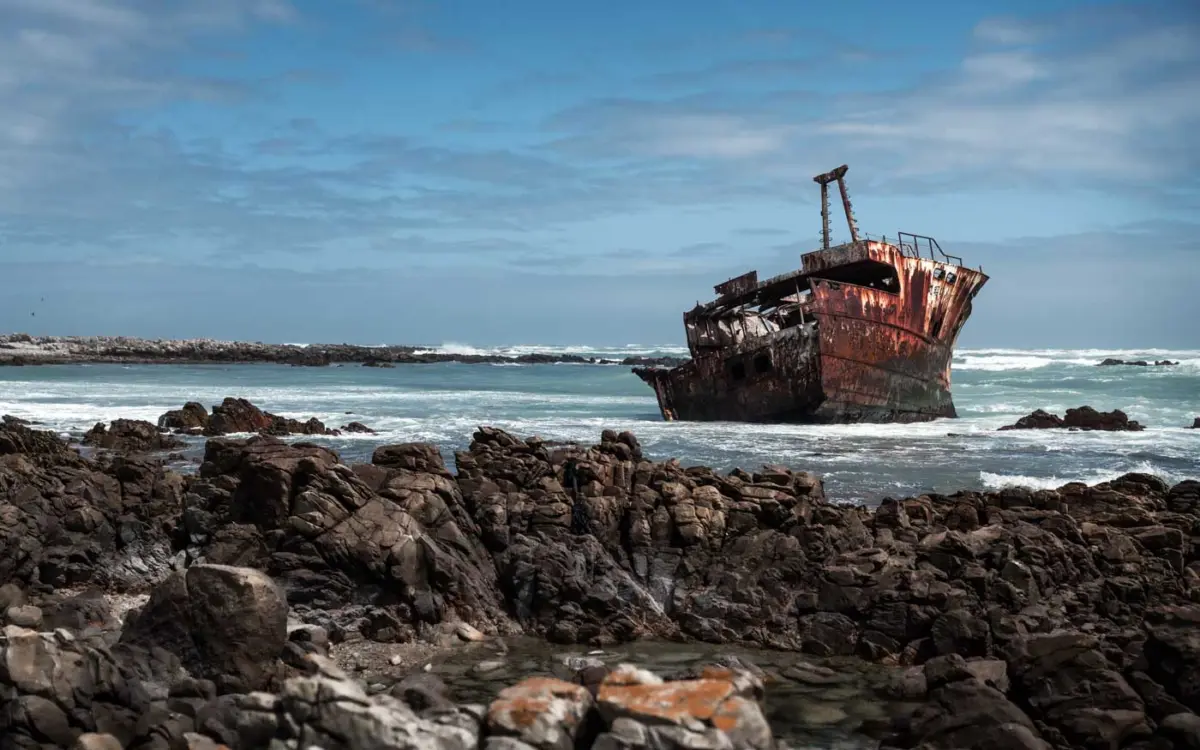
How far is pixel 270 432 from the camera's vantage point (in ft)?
89.0

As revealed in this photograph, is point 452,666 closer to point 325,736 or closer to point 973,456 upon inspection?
point 325,736

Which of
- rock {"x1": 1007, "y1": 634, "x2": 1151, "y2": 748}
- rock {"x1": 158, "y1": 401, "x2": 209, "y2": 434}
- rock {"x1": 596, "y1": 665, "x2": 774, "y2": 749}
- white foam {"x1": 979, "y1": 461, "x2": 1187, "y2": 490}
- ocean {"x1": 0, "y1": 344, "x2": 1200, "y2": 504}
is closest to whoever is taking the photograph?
rock {"x1": 596, "y1": 665, "x2": 774, "y2": 749}

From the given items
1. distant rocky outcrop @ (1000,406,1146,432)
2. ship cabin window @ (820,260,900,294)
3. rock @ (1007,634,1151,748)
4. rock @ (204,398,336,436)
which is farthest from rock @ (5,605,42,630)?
distant rocky outcrop @ (1000,406,1146,432)

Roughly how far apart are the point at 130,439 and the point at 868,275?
20.4m

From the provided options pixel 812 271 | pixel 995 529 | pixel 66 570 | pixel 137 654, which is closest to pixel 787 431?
pixel 812 271

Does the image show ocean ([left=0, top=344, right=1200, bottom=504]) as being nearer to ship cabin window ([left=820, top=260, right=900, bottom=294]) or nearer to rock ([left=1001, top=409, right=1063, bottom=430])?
rock ([left=1001, top=409, right=1063, bottom=430])

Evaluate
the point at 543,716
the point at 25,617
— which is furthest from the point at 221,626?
the point at 543,716

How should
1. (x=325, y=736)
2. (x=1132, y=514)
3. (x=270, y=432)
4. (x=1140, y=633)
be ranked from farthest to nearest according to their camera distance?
(x=270, y=432), (x=1132, y=514), (x=1140, y=633), (x=325, y=736)

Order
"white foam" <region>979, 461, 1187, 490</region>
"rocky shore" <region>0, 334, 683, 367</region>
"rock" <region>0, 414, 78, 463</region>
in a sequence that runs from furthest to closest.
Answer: "rocky shore" <region>0, 334, 683, 367</region>
"white foam" <region>979, 461, 1187, 490</region>
"rock" <region>0, 414, 78, 463</region>

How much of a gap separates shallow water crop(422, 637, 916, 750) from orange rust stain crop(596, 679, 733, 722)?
2.06 metres

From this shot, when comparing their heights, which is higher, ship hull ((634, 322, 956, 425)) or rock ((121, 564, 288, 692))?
ship hull ((634, 322, 956, 425))

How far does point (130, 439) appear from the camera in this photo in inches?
922

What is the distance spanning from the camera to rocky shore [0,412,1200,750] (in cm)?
577

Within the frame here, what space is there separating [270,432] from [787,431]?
45.5 ft
